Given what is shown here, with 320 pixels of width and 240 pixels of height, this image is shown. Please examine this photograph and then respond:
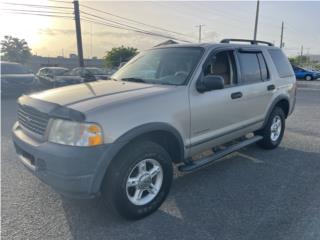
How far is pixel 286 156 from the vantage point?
504cm

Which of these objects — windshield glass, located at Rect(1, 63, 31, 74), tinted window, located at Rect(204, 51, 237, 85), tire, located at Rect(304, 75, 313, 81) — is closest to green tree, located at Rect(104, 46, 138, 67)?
tire, located at Rect(304, 75, 313, 81)

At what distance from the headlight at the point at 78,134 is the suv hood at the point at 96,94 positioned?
17 cm

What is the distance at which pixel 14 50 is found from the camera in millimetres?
51125

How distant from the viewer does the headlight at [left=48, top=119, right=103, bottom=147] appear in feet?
8.24

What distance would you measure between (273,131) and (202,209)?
9.25ft

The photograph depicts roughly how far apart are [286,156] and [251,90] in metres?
1.53

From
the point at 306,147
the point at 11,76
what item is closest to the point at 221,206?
the point at 306,147

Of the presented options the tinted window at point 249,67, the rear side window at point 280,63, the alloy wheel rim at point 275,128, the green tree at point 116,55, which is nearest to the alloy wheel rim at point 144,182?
the tinted window at point 249,67

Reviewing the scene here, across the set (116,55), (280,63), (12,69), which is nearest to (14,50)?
(116,55)

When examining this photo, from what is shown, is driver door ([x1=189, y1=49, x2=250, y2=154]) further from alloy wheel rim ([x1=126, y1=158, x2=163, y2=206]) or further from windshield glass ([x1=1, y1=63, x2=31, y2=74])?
windshield glass ([x1=1, y1=63, x2=31, y2=74])

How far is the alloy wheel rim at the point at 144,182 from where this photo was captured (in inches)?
118

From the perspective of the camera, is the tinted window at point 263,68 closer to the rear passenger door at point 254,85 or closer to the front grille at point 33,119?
the rear passenger door at point 254,85

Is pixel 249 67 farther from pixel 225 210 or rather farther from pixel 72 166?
pixel 72 166

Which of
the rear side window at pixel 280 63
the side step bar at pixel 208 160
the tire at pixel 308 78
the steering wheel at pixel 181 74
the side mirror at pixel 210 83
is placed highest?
the rear side window at pixel 280 63
